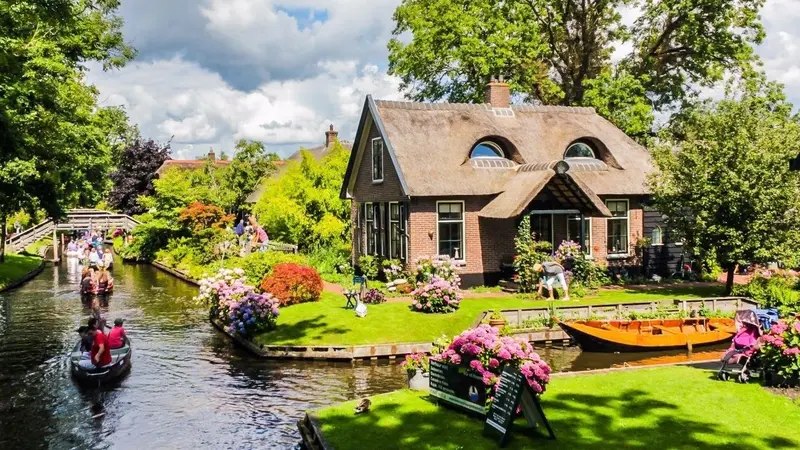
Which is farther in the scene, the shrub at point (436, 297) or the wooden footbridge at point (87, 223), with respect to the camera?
the wooden footbridge at point (87, 223)

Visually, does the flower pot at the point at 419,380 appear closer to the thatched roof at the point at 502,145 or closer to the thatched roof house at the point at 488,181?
the thatched roof house at the point at 488,181

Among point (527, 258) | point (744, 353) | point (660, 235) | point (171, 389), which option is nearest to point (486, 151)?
point (527, 258)

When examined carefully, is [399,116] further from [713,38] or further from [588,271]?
[713,38]

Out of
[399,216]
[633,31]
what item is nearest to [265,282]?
[399,216]

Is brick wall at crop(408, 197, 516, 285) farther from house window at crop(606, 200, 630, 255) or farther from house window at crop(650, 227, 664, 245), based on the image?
house window at crop(650, 227, 664, 245)

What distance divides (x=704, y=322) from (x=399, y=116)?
15.9 metres

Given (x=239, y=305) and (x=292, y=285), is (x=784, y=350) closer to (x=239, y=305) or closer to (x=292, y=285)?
(x=239, y=305)

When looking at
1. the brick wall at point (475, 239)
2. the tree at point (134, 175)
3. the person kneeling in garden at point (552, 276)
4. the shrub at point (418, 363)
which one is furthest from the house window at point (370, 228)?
the tree at point (134, 175)

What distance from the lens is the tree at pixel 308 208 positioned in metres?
40.0

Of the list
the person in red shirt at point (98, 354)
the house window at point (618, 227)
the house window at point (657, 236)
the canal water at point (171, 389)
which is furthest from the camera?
the house window at point (657, 236)

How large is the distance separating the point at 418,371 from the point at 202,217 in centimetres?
3260

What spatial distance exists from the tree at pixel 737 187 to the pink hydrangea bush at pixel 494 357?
1709cm

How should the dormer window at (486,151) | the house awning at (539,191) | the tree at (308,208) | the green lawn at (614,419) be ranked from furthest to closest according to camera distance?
the tree at (308,208), the dormer window at (486,151), the house awning at (539,191), the green lawn at (614,419)

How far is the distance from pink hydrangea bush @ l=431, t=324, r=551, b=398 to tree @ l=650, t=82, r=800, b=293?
17093mm
